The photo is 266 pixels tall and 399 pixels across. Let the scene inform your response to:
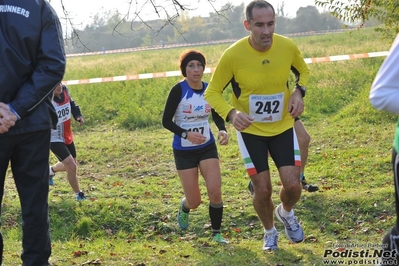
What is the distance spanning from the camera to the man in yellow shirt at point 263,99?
6.28m

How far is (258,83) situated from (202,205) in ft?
11.0

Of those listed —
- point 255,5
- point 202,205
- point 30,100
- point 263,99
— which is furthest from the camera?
point 202,205

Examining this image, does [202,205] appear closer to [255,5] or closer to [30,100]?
[255,5]

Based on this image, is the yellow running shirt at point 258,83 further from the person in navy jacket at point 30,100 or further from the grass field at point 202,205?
the person in navy jacket at point 30,100

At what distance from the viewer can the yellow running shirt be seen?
249 inches

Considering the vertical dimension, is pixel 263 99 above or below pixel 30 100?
below

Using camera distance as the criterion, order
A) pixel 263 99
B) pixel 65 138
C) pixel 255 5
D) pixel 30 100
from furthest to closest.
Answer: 1. pixel 65 138
2. pixel 263 99
3. pixel 255 5
4. pixel 30 100

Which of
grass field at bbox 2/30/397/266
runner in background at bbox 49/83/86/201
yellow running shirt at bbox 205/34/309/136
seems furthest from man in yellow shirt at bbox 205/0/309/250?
runner in background at bbox 49/83/86/201

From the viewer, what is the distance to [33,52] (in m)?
4.68

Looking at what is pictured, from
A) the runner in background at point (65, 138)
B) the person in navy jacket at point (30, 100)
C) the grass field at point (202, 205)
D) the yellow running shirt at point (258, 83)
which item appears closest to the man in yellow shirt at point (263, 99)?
the yellow running shirt at point (258, 83)

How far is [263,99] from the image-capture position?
635 cm

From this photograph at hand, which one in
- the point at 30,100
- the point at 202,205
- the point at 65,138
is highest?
the point at 30,100

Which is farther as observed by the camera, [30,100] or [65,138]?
[65,138]

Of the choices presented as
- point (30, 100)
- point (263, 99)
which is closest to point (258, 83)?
point (263, 99)
